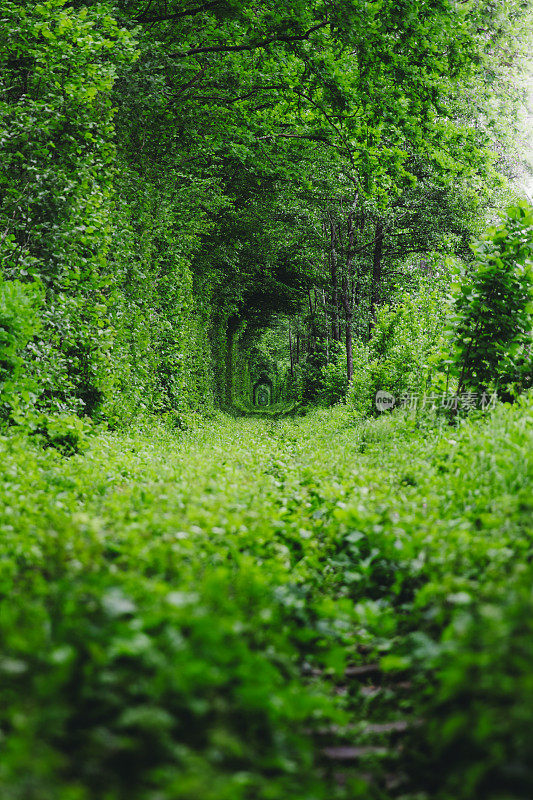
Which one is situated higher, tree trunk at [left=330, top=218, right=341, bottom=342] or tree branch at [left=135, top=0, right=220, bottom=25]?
tree branch at [left=135, top=0, right=220, bottom=25]

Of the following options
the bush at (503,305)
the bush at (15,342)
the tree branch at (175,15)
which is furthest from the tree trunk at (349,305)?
the bush at (15,342)

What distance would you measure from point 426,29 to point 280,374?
6868 cm

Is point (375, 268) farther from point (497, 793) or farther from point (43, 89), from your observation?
point (497, 793)

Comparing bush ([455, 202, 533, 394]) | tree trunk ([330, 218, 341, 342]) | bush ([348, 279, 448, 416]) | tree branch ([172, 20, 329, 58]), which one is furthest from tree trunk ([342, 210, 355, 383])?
bush ([455, 202, 533, 394])

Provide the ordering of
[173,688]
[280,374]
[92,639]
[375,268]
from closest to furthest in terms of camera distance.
Result: [173,688] → [92,639] → [375,268] → [280,374]

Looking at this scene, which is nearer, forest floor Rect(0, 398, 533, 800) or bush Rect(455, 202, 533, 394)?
forest floor Rect(0, 398, 533, 800)

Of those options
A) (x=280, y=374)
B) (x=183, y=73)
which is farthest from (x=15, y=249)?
(x=280, y=374)

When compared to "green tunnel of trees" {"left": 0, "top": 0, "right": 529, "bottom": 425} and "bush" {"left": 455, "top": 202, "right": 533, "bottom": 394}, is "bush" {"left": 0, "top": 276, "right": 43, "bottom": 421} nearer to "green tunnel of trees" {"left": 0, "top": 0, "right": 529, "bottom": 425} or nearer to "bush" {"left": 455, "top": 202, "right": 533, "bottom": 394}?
"green tunnel of trees" {"left": 0, "top": 0, "right": 529, "bottom": 425}

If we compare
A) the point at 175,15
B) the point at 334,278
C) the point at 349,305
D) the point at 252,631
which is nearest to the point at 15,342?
the point at 252,631

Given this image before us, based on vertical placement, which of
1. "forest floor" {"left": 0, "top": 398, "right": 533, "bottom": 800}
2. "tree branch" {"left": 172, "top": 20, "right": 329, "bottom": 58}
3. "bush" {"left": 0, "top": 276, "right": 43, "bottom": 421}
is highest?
"tree branch" {"left": 172, "top": 20, "right": 329, "bottom": 58}

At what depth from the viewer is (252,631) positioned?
8.63 feet

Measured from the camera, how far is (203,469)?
261 inches

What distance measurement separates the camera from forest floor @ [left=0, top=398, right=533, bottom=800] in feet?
6.15

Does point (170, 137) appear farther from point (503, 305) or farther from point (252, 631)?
point (252, 631)
